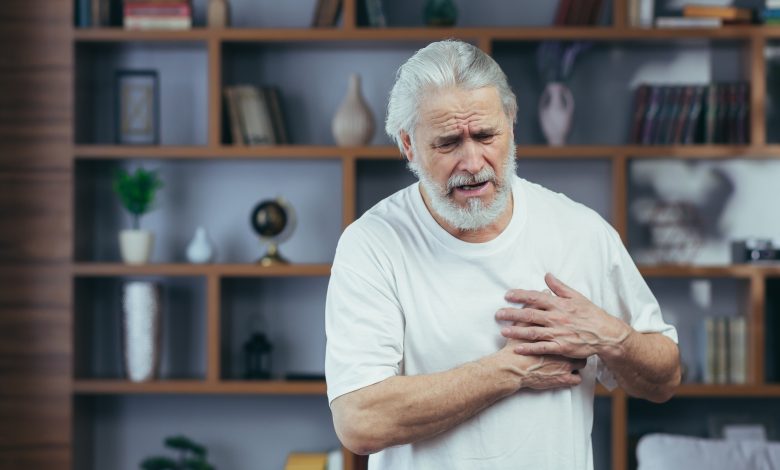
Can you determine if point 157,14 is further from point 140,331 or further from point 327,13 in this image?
point 140,331

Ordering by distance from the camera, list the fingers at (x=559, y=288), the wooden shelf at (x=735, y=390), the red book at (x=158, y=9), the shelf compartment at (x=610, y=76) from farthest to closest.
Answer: the shelf compartment at (x=610, y=76)
the red book at (x=158, y=9)
the wooden shelf at (x=735, y=390)
the fingers at (x=559, y=288)

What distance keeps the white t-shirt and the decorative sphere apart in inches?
71.7

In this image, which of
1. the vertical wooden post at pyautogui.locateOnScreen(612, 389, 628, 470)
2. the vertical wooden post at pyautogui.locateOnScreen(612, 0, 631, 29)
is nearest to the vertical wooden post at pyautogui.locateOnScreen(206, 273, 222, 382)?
the vertical wooden post at pyautogui.locateOnScreen(612, 389, 628, 470)

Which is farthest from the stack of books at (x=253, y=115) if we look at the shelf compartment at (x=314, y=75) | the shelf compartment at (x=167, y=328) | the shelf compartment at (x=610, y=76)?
the shelf compartment at (x=610, y=76)

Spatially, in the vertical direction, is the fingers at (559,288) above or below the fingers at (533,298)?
above

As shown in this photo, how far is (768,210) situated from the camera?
3.79m

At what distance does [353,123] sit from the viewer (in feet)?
11.8

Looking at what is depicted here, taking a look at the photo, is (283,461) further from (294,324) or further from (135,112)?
(135,112)

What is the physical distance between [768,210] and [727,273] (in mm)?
421

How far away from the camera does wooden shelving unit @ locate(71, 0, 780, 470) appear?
11.6 feet

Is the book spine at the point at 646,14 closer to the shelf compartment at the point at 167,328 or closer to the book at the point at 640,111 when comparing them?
the book at the point at 640,111

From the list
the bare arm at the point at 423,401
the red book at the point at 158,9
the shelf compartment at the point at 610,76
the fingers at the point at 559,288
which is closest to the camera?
the bare arm at the point at 423,401

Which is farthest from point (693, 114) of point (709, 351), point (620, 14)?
point (709, 351)

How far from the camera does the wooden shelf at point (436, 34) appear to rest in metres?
3.52
